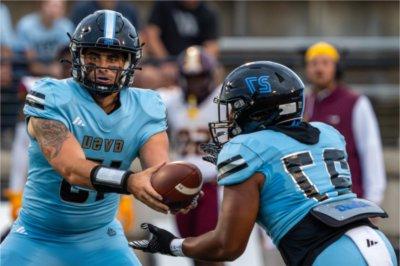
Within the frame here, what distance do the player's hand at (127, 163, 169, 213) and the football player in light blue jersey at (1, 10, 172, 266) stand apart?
1.16 feet

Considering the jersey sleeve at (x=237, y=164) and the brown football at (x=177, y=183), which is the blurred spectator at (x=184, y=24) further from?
the jersey sleeve at (x=237, y=164)

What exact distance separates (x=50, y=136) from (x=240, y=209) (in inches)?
40.3

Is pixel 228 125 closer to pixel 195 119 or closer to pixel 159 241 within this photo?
pixel 159 241

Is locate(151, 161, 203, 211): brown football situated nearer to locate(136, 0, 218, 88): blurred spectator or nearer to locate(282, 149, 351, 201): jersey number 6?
locate(282, 149, 351, 201): jersey number 6

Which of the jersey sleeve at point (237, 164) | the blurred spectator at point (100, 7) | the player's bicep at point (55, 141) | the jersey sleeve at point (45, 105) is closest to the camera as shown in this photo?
the jersey sleeve at point (237, 164)

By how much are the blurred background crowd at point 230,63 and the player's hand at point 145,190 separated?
273cm

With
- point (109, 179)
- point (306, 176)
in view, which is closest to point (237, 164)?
point (306, 176)

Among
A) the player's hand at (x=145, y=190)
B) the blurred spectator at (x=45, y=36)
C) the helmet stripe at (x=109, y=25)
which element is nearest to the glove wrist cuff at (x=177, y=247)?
the player's hand at (x=145, y=190)

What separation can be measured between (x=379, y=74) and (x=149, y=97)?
5.95 m

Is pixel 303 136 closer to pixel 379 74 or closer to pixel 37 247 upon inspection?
pixel 37 247

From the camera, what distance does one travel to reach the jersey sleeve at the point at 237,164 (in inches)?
162

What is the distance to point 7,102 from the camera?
9.41 metres

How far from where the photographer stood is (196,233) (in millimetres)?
7359

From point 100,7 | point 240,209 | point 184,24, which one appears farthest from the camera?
point 184,24
